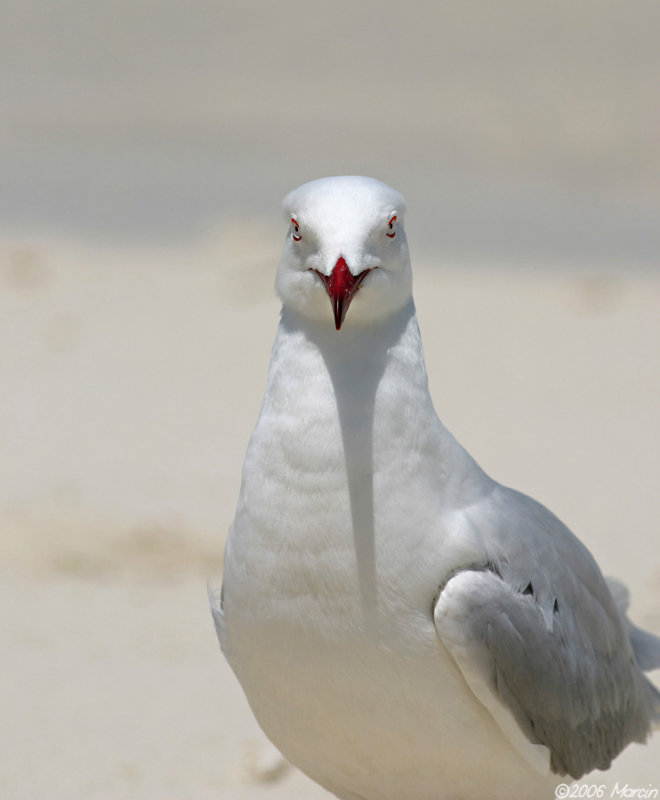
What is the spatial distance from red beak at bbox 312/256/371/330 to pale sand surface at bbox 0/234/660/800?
237 cm

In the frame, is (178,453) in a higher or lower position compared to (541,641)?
higher

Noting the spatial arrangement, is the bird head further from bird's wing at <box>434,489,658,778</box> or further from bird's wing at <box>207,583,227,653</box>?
bird's wing at <box>207,583,227,653</box>

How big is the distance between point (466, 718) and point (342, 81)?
48.0 ft

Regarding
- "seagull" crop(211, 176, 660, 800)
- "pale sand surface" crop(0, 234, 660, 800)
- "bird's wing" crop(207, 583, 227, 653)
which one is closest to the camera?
"seagull" crop(211, 176, 660, 800)

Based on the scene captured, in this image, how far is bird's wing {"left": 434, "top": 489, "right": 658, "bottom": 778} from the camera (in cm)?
369

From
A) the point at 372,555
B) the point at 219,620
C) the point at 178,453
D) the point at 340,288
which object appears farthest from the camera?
the point at 178,453

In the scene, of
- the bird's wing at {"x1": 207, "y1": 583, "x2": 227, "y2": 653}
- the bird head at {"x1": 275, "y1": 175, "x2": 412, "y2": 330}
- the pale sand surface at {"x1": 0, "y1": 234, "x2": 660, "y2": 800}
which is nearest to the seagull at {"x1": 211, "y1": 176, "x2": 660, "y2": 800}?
the bird head at {"x1": 275, "y1": 175, "x2": 412, "y2": 330}

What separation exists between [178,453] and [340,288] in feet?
16.4

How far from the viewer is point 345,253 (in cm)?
350

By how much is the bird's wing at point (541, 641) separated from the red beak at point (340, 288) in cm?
75

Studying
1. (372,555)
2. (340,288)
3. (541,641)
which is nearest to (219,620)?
(372,555)

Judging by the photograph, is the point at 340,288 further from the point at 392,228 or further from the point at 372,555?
the point at 372,555

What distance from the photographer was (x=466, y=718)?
3764 mm

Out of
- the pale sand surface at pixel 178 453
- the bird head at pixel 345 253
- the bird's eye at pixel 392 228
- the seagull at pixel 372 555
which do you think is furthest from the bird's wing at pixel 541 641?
the pale sand surface at pixel 178 453
